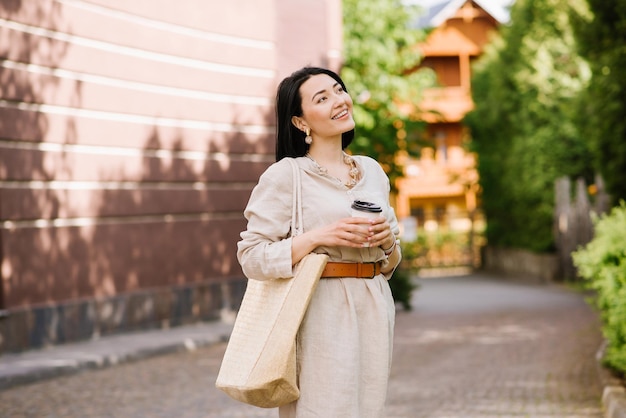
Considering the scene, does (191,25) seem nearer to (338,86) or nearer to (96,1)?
(96,1)

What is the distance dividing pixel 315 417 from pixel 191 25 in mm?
14603

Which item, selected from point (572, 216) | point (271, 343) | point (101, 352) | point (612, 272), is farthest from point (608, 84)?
point (271, 343)

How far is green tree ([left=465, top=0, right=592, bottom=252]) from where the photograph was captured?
2956cm

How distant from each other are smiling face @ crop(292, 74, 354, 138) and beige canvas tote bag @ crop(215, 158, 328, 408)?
53cm

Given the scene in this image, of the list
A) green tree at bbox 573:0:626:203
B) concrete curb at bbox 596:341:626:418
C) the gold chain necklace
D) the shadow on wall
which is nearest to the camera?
the gold chain necklace

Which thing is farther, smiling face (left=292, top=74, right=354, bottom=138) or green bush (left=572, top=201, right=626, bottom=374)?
green bush (left=572, top=201, right=626, bottom=374)

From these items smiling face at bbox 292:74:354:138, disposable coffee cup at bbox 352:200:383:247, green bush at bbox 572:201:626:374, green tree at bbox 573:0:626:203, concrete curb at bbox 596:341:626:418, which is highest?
green tree at bbox 573:0:626:203

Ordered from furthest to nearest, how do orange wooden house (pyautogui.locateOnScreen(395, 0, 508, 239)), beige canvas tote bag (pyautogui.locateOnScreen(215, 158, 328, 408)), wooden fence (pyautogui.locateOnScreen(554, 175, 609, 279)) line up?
1. orange wooden house (pyautogui.locateOnScreen(395, 0, 508, 239))
2. wooden fence (pyautogui.locateOnScreen(554, 175, 609, 279))
3. beige canvas tote bag (pyautogui.locateOnScreen(215, 158, 328, 408))

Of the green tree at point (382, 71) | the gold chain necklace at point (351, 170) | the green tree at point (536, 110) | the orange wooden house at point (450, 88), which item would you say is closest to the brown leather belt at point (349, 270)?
the gold chain necklace at point (351, 170)

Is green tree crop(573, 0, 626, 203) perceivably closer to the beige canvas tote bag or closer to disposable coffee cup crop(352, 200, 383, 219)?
disposable coffee cup crop(352, 200, 383, 219)

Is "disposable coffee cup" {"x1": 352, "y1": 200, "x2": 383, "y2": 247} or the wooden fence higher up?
"disposable coffee cup" {"x1": 352, "y1": 200, "x2": 383, "y2": 247}

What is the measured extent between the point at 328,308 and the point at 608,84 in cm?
1306

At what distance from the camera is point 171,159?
17484 millimetres

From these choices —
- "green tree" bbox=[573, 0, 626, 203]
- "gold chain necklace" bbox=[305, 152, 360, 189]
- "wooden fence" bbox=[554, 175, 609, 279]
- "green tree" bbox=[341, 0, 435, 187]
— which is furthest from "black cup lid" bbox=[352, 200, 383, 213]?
"wooden fence" bbox=[554, 175, 609, 279]
